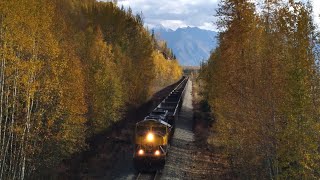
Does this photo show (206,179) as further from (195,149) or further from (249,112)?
(195,149)

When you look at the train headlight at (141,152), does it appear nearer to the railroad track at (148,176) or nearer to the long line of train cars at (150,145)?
the long line of train cars at (150,145)

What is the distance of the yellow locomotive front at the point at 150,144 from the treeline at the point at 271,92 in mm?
4460

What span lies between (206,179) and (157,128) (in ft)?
17.2

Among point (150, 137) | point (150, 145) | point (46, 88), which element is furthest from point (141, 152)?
point (46, 88)

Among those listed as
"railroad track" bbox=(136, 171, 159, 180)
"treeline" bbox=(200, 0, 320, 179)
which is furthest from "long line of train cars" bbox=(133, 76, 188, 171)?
"treeline" bbox=(200, 0, 320, 179)

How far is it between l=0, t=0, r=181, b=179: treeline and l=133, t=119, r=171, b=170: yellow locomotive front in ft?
17.0

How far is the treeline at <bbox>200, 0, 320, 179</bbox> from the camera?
17.3 meters

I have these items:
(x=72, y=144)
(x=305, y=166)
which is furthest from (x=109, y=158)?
(x=305, y=166)

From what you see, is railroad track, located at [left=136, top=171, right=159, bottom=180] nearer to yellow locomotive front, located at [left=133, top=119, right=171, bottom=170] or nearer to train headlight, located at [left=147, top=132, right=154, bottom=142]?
yellow locomotive front, located at [left=133, top=119, right=171, bottom=170]

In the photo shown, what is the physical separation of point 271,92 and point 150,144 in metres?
10.5

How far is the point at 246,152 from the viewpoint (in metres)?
25.1

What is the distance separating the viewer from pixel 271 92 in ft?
67.4

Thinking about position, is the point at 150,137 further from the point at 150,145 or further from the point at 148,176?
the point at 148,176

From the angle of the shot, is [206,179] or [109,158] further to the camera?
[109,158]
